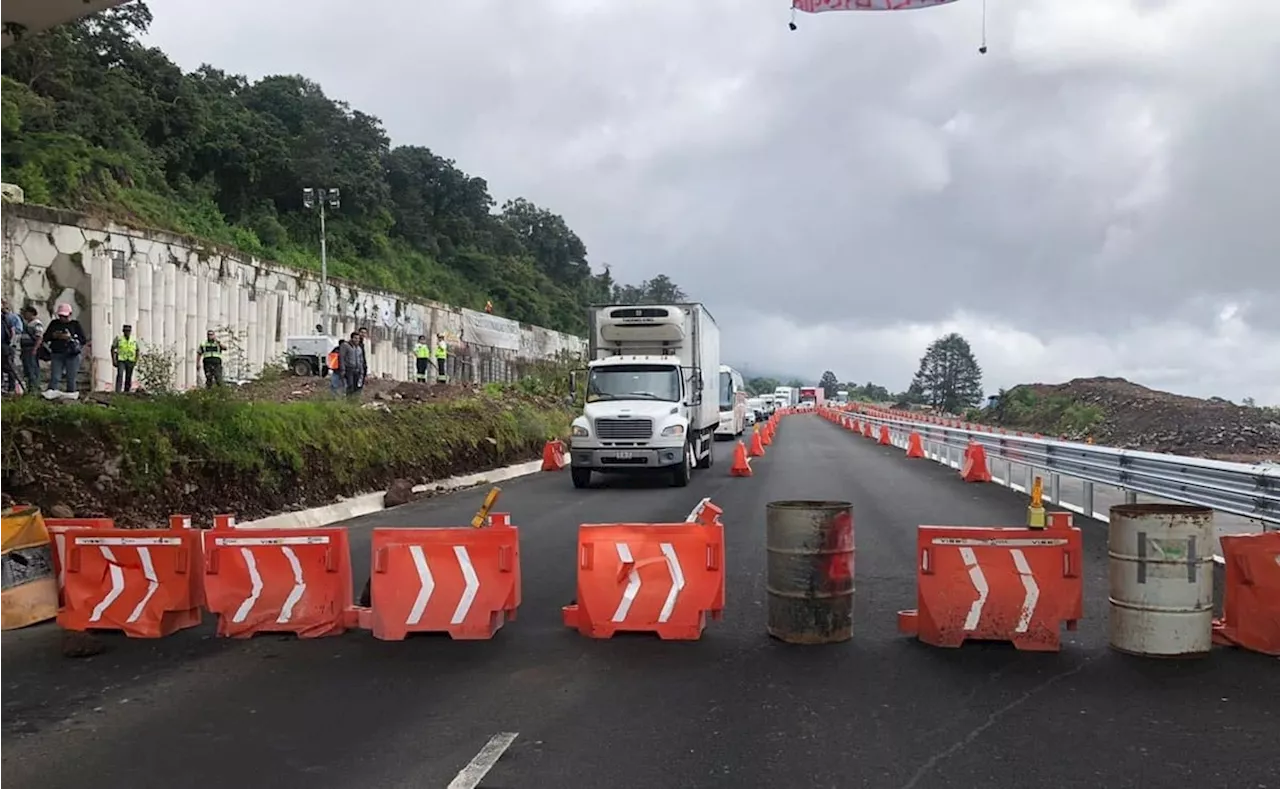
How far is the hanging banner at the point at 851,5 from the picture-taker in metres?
11.9

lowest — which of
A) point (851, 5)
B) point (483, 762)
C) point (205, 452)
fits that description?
point (483, 762)

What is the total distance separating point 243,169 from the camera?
49.9 metres

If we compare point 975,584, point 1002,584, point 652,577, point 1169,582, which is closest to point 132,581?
point 652,577

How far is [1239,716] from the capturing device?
18.1 ft

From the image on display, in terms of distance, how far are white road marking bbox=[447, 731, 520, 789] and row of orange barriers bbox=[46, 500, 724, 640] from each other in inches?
81.4

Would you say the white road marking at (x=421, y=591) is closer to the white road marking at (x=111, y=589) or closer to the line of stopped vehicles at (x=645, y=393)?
the white road marking at (x=111, y=589)

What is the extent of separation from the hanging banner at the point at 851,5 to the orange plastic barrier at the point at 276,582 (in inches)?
324

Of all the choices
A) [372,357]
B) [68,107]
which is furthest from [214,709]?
[68,107]

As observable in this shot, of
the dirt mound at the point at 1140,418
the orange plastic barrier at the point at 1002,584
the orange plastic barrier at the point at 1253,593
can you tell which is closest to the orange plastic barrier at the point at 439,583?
the orange plastic barrier at the point at 1002,584

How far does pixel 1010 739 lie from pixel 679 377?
51.1 ft

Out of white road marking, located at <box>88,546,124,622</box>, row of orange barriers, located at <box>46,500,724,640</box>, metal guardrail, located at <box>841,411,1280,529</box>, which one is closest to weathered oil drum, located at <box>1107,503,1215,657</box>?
row of orange barriers, located at <box>46,500,724,640</box>

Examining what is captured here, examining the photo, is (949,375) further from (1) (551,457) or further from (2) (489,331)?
(1) (551,457)

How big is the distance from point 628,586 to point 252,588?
283 cm

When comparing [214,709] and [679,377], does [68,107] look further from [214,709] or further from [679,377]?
[214,709]
